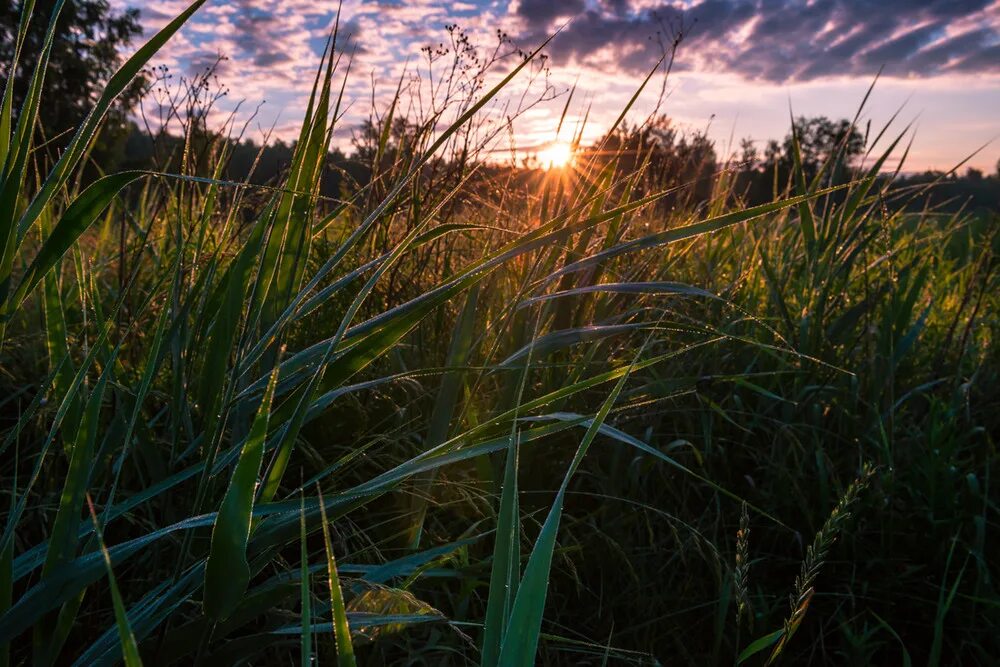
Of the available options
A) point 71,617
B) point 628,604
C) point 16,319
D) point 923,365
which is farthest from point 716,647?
point 16,319

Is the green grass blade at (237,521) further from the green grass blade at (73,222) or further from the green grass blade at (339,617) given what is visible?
the green grass blade at (73,222)

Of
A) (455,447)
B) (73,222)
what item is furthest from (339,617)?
(73,222)

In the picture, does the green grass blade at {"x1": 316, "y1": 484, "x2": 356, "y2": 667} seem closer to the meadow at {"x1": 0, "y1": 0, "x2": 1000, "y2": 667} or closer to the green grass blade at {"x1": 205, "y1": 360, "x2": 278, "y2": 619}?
the meadow at {"x1": 0, "y1": 0, "x2": 1000, "y2": 667}

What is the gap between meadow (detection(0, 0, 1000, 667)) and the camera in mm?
876

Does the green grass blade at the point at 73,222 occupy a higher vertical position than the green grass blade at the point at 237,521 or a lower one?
higher

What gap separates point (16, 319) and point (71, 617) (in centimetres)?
177

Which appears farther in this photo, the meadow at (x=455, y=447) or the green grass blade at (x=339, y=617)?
the meadow at (x=455, y=447)

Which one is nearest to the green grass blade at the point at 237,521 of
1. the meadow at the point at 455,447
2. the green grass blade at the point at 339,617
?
the meadow at the point at 455,447

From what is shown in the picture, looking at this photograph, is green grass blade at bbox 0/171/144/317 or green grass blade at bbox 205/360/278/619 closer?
green grass blade at bbox 205/360/278/619

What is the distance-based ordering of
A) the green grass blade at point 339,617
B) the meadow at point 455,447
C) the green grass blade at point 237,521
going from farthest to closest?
the meadow at point 455,447
the green grass blade at point 237,521
the green grass blade at point 339,617

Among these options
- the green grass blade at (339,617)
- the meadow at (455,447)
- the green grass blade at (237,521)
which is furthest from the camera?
the meadow at (455,447)

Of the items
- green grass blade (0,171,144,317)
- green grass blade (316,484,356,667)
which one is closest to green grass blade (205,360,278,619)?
green grass blade (316,484,356,667)

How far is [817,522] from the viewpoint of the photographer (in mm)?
1677

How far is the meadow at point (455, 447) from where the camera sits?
2.87 feet
